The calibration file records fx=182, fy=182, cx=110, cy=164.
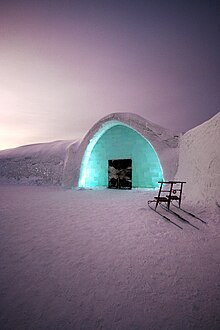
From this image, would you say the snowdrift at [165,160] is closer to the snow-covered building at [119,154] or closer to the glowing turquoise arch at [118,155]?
the snow-covered building at [119,154]

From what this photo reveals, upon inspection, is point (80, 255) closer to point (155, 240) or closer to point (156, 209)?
point (155, 240)

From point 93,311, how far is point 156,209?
4.20 m

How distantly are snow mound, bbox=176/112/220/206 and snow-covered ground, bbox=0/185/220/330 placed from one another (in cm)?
114

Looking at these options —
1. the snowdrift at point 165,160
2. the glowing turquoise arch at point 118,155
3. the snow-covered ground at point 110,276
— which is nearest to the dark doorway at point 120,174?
the glowing turquoise arch at point 118,155

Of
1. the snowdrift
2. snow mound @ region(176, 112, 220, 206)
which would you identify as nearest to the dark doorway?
the snowdrift

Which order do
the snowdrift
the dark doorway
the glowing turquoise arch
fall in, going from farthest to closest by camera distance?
the dark doorway < the glowing turquoise arch < the snowdrift

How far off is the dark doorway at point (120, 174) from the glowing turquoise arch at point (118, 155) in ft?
0.89

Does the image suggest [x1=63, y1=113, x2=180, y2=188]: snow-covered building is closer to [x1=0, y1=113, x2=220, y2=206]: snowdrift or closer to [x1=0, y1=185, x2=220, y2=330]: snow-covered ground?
[x1=0, y1=113, x2=220, y2=206]: snowdrift

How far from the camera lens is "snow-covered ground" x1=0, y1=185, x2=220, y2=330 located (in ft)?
5.92

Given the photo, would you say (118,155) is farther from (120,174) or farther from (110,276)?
(110,276)

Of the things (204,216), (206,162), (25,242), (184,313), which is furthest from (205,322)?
(206,162)

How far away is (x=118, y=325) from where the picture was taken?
1.73 meters

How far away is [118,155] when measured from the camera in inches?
483

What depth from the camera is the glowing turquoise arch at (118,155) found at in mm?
11320
